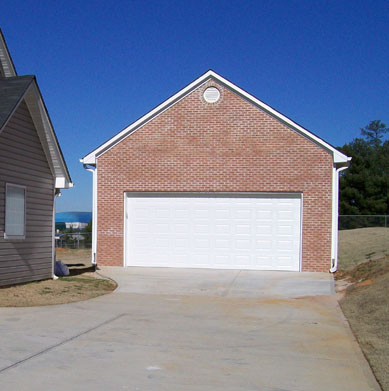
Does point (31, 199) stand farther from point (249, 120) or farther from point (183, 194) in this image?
point (249, 120)

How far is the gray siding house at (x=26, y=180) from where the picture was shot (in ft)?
42.7

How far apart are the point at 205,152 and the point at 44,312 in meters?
9.45

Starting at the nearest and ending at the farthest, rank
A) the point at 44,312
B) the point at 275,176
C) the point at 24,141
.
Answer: the point at 44,312
the point at 24,141
the point at 275,176

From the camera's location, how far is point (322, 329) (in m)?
9.31

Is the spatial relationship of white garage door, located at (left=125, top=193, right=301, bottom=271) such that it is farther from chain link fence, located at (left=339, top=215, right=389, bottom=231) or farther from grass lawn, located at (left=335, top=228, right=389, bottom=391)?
chain link fence, located at (left=339, top=215, right=389, bottom=231)

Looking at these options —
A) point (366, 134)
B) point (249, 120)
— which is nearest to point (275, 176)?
point (249, 120)

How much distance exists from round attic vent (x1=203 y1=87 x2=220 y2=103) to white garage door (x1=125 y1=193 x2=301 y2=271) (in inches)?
127

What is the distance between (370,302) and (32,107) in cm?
933

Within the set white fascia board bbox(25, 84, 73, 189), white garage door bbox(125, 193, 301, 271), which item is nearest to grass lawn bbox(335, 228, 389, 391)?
white garage door bbox(125, 193, 301, 271)

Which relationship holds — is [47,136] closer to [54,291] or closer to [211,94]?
[54,291]

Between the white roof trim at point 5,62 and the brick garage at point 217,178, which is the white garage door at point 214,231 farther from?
the white roof trim at point 5,62

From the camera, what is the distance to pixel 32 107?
1405cm

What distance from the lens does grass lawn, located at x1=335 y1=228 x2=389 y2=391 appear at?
7316mm

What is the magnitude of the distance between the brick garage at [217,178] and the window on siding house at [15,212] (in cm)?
512
